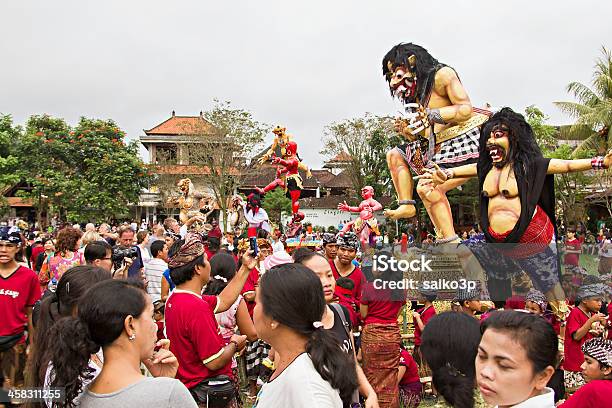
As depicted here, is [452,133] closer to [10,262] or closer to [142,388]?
[10,262]

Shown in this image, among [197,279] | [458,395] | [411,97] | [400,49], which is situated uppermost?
[400,49]

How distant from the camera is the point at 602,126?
21.2 meters

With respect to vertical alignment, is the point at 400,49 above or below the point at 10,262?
above

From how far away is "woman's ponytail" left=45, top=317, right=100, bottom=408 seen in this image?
2.09 m

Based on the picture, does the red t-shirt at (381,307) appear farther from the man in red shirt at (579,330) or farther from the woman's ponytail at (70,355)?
the woman's ponytail at (70,355)

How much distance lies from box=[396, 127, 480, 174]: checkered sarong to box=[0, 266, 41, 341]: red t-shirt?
184 inches

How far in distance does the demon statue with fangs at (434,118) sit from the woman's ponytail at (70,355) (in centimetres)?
550

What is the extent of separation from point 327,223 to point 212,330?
3394cm

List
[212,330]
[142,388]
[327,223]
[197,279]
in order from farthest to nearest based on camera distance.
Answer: [327,223], [197,279], [212,330], [142,388]

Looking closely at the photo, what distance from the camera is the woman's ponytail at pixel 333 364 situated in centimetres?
213

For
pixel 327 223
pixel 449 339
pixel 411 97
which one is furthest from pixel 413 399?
pixel 327 223

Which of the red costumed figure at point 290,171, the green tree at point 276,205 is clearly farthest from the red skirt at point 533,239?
the green tree at point 276,205

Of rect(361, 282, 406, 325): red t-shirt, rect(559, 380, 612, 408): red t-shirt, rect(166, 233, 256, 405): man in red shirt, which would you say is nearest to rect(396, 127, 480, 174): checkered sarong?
rect(361, 282, 406, 325): red t-shirt

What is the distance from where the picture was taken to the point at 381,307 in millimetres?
5105
